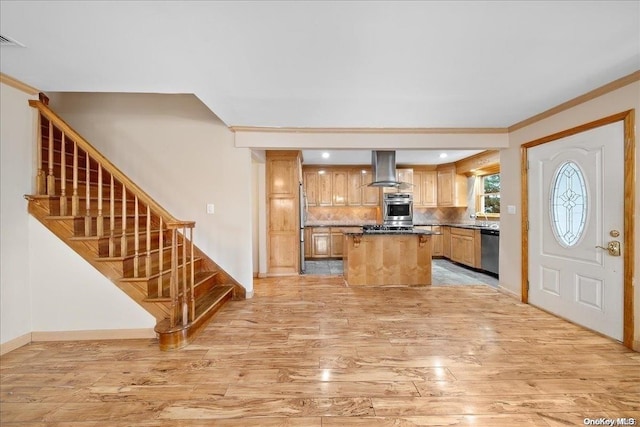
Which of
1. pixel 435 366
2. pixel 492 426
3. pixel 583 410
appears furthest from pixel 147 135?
pixel 583 410

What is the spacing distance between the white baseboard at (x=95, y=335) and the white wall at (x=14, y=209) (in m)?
0.14

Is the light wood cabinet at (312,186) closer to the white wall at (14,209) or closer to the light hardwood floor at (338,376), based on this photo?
the light hardwood floor at (338,376)

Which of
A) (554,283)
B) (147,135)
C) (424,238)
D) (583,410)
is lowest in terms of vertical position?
(583,410)

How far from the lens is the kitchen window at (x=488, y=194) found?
6.30 m

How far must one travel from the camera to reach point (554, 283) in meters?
3.15

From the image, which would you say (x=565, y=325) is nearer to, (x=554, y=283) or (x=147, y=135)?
(x=554, y=283)

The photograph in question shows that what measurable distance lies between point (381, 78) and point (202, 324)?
297 centimetres

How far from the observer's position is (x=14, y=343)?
2.42 metres

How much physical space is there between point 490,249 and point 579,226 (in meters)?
2.46

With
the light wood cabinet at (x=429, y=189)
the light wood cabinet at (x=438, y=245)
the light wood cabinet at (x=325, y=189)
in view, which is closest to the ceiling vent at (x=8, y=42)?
the light wood cabinet at (x=325, y=189)

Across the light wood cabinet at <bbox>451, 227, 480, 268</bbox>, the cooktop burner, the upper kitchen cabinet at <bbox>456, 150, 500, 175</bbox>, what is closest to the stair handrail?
the cooktop burner

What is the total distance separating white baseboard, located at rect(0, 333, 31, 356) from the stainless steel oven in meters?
6.25

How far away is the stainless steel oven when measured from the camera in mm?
6812

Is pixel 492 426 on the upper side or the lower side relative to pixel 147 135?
lower
